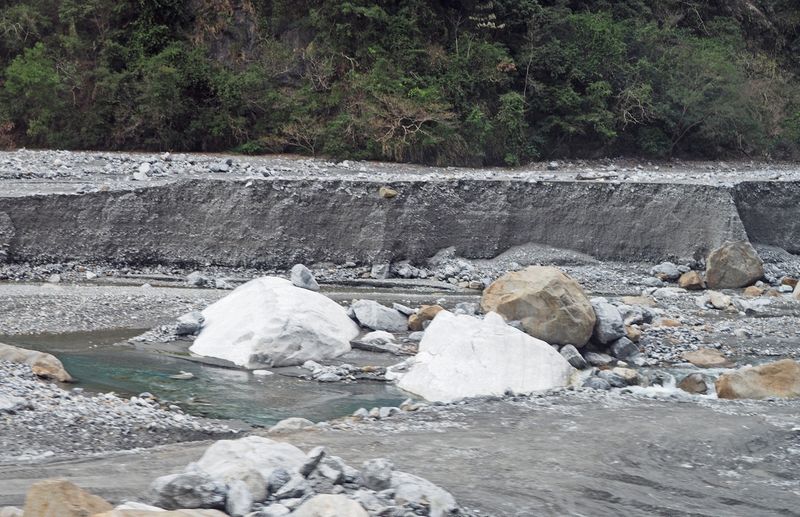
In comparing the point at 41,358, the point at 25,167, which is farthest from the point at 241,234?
the point at 41,358

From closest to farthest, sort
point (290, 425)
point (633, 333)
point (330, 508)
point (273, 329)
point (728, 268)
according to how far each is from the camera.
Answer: point (330, 508) → point (290, 425) → point (273, 329) → point (633, 333) → point (728, 268)

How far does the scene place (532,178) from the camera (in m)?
19.7

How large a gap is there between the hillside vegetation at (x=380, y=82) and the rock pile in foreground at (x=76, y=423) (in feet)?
48.0

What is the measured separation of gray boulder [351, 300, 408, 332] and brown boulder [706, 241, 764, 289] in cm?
763

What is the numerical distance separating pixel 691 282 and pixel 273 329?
9606 mm

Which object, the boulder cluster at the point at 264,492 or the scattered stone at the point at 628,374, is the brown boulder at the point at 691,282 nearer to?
the scattered stone at the point at 628,374

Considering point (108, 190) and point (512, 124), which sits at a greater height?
point (512, 124)

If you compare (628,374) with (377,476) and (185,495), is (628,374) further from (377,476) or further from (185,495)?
(185,495)

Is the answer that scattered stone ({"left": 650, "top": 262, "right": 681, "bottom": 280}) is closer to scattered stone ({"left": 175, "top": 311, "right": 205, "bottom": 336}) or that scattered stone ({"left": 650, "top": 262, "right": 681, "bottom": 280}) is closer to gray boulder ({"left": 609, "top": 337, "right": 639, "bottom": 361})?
gray boulder ({"left": 609, "top": 337, "right": 639, "bottom": 361})

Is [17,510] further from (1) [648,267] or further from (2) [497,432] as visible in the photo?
(1) [648,267]

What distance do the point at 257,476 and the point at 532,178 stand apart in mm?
14923

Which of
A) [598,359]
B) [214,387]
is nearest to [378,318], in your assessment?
[598,359]

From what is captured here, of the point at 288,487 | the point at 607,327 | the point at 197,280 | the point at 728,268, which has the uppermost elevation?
the point at 288,487

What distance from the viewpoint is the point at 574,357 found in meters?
11.4
